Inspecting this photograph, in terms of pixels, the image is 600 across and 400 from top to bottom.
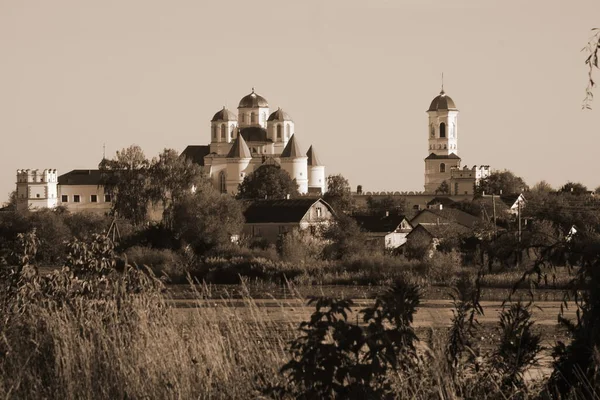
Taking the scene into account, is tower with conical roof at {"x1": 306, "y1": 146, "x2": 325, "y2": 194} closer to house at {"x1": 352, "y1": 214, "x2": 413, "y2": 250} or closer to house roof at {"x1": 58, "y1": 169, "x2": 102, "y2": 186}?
house roof at {"x1": 58, "y1": 169, "x2": 102, "y2": 186}

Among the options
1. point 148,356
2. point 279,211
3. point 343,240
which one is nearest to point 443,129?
point 279,211

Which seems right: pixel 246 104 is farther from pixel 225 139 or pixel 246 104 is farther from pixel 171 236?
pixel 171 236

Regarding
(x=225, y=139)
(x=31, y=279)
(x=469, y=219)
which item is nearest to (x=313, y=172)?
(x=225, y=139)

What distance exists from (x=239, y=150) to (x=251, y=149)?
25.8 feet

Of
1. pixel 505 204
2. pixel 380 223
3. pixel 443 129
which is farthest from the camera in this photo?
pixel 443 129

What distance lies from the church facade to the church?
17.1 meters

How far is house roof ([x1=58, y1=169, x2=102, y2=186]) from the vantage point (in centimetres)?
10962

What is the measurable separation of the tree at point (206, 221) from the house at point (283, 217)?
3.94 m

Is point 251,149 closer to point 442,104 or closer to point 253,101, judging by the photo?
point 253,101

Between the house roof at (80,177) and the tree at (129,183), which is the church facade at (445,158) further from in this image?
the tree at (129,183)

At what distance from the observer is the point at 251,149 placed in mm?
123625

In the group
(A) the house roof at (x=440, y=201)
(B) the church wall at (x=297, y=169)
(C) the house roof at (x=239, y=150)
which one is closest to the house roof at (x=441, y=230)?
(A) the house roof at (x=440, y=201)

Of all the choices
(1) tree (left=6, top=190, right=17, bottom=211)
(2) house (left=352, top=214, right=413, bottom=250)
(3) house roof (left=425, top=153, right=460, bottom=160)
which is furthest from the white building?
(3) house roof (left=425, top=153, right=460, bottom=160)

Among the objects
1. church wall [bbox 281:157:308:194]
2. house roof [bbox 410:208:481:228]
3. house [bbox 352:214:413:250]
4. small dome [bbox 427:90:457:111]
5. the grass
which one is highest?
small dome [bbox 427:90:457:111]
